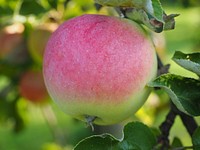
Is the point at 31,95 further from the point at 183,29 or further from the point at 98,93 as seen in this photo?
the point at 183,29

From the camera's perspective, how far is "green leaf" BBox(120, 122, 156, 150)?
1.04 m

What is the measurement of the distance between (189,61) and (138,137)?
0.63 ft

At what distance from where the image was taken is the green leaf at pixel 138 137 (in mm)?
1036

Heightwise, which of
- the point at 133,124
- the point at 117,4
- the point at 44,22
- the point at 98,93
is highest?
the point at 117,4

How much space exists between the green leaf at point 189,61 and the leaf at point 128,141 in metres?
0.16

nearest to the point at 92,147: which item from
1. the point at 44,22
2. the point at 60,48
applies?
the point at 60,48

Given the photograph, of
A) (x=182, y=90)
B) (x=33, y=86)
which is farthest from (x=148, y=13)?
(x=33, y=86)

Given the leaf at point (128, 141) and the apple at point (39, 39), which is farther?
the apple at point (39, 39)

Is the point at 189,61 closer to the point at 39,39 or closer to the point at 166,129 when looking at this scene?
the point at 166,129

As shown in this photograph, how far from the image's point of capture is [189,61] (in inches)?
37.3

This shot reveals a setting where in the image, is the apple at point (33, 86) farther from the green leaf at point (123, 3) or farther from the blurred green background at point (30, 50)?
the green leaf at point (123, 3)

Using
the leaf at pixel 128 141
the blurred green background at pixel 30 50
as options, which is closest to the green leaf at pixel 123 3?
the leaf at pixel 128 141

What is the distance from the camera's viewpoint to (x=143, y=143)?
1059mm

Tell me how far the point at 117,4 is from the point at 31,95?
3.12ft
